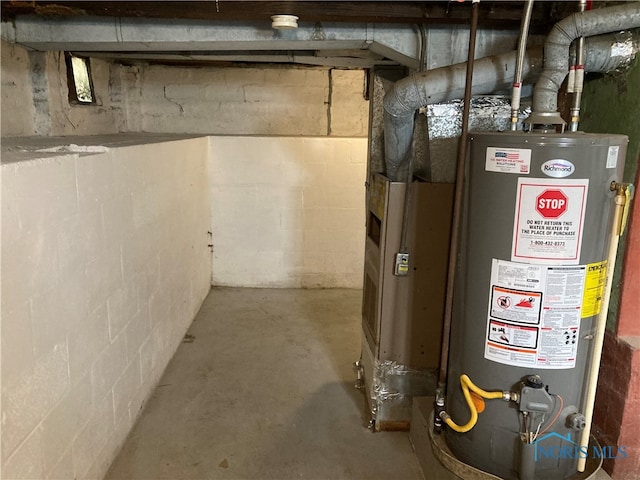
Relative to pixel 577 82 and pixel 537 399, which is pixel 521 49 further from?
pixel 537 399

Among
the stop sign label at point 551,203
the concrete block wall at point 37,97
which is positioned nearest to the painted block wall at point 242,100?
the concrete block wall at point 37,97

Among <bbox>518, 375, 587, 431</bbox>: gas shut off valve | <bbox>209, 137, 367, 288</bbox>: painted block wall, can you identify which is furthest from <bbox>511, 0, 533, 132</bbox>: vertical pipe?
<bbox>209, 137, 367, 288</bbox>: painted block wall

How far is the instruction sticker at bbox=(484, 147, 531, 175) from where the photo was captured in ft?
4.62

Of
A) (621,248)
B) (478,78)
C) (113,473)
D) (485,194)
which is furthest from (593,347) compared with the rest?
(113,473)

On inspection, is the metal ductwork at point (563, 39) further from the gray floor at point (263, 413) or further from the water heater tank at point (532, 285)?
the gray floor at point (263, 413)

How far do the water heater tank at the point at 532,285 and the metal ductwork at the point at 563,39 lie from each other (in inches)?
8.8

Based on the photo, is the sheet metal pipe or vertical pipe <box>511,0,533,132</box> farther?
the sheet metal pipe

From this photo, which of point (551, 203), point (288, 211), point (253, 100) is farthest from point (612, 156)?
point (253, 100)

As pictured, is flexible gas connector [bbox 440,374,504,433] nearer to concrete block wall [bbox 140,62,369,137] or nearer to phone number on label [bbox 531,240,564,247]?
phone number on label [bbox 531,240,564,247]

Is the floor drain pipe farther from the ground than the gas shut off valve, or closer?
farther from the ground

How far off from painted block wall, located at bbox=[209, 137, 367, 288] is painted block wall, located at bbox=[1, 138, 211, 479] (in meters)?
1.45

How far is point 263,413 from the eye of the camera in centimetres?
256

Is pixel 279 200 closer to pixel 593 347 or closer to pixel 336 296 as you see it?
pixel 336 296

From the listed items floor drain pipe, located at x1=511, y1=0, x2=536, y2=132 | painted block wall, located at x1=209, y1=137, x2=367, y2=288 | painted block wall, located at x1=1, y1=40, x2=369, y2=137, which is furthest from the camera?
painted block wall, located at x1=1, y1=40, x2=369, y2=137
